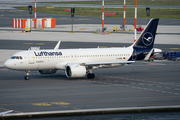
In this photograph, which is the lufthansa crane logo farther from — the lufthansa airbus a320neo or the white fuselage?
the white fuselage

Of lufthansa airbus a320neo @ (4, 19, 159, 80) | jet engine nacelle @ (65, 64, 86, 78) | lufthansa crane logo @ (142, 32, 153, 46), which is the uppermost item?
lufthansa crane logo @ (142, 32, 153, 46)

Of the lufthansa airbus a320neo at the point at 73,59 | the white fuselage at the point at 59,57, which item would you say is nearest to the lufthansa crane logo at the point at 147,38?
the lufthansa airbus a320neo at the point at 73,59

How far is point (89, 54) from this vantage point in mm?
50219

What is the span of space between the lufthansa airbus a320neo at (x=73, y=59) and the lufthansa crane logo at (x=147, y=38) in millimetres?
1434

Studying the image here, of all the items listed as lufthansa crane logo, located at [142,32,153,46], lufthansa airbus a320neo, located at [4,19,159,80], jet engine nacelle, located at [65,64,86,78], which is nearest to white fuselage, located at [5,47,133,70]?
lufthansa airbus a320neo, located at [4,19,159,80]

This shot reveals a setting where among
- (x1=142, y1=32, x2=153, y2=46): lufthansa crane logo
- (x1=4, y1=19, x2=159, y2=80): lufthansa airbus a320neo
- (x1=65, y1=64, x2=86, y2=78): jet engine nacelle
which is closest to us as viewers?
(x1=65, y1=64, x2=86, y2=78): jet engine nacelle

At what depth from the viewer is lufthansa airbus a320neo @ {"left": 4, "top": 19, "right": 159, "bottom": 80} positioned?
47.0m

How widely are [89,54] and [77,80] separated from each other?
4.46 meters

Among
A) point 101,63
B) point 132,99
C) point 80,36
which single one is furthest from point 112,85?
point 80,36

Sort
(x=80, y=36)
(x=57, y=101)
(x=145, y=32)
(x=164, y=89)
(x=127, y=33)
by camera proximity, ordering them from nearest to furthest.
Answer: (x=57, y=101) < (x=164, y=89) < (x=145, y=32) < (x=80, y=36) < (x=127, y=33)

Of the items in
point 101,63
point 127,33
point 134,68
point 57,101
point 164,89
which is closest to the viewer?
point 57,101

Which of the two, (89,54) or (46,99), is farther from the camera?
(89,54)

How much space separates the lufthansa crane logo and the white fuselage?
379 cm

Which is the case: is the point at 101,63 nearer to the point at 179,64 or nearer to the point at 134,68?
the point at 134,68
